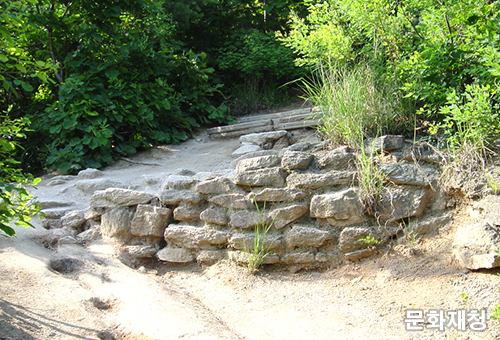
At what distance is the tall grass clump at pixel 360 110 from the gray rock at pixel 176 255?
1678mm

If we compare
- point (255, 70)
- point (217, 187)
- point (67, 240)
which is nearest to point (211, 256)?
point (217, 187)

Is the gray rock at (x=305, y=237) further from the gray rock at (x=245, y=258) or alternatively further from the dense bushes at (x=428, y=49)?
the dense bushes at (x=428, y=49)

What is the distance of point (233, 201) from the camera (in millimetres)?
4012

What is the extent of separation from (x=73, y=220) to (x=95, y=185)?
0.61m

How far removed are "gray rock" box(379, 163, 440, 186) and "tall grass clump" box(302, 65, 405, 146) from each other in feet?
1.39

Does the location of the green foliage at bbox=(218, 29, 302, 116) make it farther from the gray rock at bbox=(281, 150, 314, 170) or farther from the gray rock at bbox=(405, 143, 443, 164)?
the gray rock at bbox=(405, 143, 443, 164)

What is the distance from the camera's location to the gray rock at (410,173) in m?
3.70

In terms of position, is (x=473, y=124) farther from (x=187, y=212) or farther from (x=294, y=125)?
(x=294, y=125)

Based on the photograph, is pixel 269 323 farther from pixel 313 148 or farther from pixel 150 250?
pixel 313 148

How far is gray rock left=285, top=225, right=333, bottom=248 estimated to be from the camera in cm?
377

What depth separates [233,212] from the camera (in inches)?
158

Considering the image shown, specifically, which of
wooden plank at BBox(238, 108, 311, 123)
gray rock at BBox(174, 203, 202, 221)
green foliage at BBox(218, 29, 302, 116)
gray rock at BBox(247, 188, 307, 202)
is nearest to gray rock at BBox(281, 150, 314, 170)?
gray rock at BBox(247, 188, 307, 202)

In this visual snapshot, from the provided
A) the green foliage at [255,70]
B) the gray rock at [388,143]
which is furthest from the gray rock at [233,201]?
the green foliage at [255,70]

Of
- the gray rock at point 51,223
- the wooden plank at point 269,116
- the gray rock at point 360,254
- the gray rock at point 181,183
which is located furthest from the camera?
the wooden plank at point 269,116
